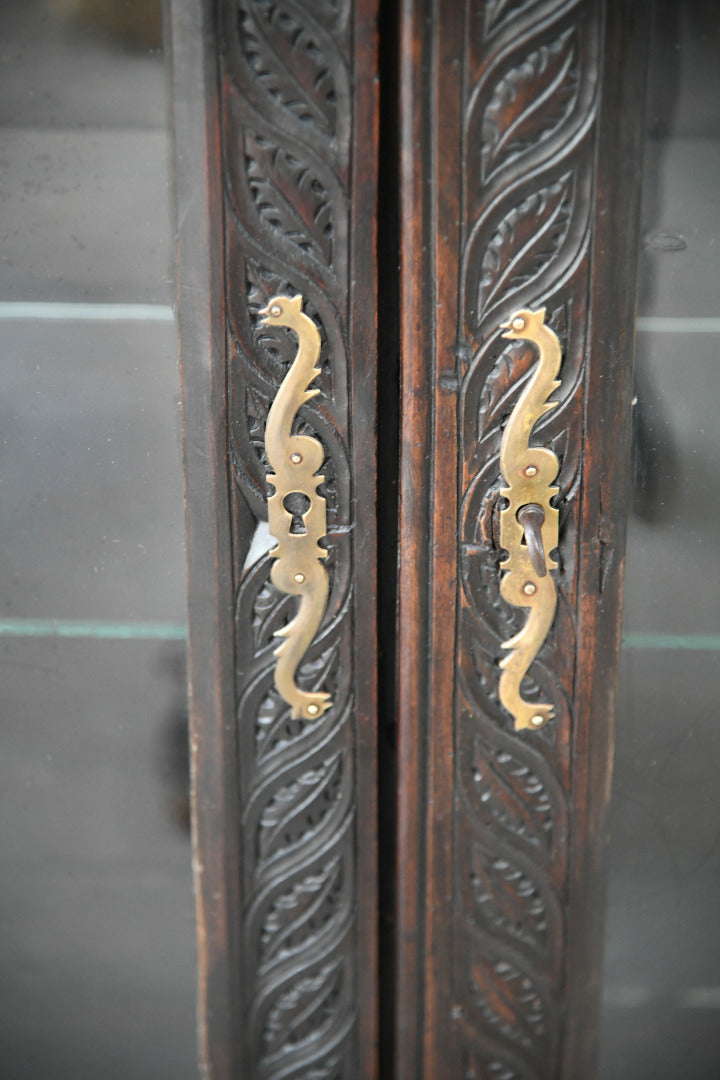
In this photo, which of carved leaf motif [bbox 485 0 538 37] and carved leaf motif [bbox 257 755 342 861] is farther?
carved leaf motif [bbox 257 755 342 861]

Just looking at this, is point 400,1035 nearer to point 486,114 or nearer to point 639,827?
point 639,827

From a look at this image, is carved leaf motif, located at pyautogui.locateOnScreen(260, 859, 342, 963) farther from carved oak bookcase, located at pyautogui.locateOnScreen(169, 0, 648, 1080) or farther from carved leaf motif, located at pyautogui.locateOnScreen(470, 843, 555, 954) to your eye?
carved leaf motif, located at pyautogui.locateOnScreen(470, 843, 555, 954)

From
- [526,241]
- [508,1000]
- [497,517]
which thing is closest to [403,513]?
[497,517]

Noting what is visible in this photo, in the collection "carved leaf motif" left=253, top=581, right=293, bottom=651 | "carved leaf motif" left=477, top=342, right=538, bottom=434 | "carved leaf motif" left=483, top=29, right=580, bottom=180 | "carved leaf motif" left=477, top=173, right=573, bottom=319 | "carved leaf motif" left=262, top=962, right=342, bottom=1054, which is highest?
"carved leaf motif" left=483, top=29, right=580, bottom=180

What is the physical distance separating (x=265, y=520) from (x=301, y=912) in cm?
34

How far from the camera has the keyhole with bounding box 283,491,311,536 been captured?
635mm

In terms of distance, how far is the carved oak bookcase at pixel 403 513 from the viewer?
57 cm

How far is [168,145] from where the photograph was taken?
60 cm

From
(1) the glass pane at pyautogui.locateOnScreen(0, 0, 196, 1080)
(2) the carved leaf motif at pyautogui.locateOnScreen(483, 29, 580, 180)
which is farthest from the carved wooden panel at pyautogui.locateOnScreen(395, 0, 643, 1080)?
(1) the glass pane at pyautogui.locateOnScreen(0, 0, 196, 1080)

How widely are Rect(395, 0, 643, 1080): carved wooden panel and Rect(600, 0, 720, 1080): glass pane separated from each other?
22mm

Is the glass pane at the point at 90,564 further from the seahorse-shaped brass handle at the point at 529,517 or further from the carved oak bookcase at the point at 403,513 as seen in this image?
the seahorse-shaped brass handle at the point at 529,517

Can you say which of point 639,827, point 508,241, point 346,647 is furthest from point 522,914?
point 508,241

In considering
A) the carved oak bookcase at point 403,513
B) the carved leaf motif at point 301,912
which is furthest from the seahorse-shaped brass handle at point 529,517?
the carved leaf motif at point 301,912

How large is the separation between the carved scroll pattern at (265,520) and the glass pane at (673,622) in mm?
222
